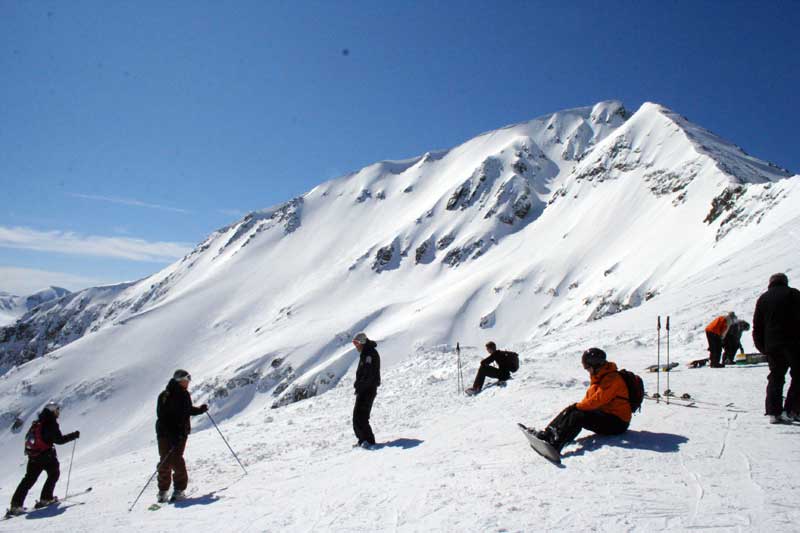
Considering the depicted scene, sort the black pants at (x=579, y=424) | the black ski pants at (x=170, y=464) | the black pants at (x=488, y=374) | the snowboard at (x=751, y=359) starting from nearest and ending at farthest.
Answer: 1. the black pants at (x=579, y=424)
2. the black ski pants at (x=170, y=464)
3. the black pants at (x=488, y=374)
4. the snowboard at (x=751, y=359)

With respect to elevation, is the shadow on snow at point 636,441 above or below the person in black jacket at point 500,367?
below

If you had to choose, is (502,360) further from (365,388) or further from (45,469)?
(45,469)

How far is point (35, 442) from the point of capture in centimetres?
995

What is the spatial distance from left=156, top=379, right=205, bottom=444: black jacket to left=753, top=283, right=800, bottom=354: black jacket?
31.7 ft

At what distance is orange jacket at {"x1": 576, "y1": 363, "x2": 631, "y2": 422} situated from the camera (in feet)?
24.2

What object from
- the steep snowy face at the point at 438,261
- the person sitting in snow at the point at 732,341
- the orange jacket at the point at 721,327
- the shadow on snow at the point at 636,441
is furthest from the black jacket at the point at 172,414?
the steep snowy face at the point at 438,261

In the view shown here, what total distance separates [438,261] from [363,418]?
123m

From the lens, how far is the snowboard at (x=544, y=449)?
699cm

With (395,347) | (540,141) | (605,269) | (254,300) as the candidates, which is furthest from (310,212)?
(605,269)

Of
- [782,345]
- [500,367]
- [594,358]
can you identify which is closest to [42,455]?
[500,367]

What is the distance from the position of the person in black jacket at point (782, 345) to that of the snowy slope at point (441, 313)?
0.54 metres

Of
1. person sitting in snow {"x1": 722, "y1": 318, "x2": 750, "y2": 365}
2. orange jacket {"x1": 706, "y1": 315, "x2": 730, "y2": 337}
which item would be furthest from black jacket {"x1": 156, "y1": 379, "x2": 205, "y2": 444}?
person sitting in snow {"x1": 722, "y1": 318, "x2": 750, "y2": 365}

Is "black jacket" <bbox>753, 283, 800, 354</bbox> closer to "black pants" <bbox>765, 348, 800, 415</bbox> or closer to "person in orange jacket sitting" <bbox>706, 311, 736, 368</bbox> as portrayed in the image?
"black pants" <bbox>765, 348, 800, 415</bbox>

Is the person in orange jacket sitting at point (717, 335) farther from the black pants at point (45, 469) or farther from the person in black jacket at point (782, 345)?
the black pants at point (45, 469)
